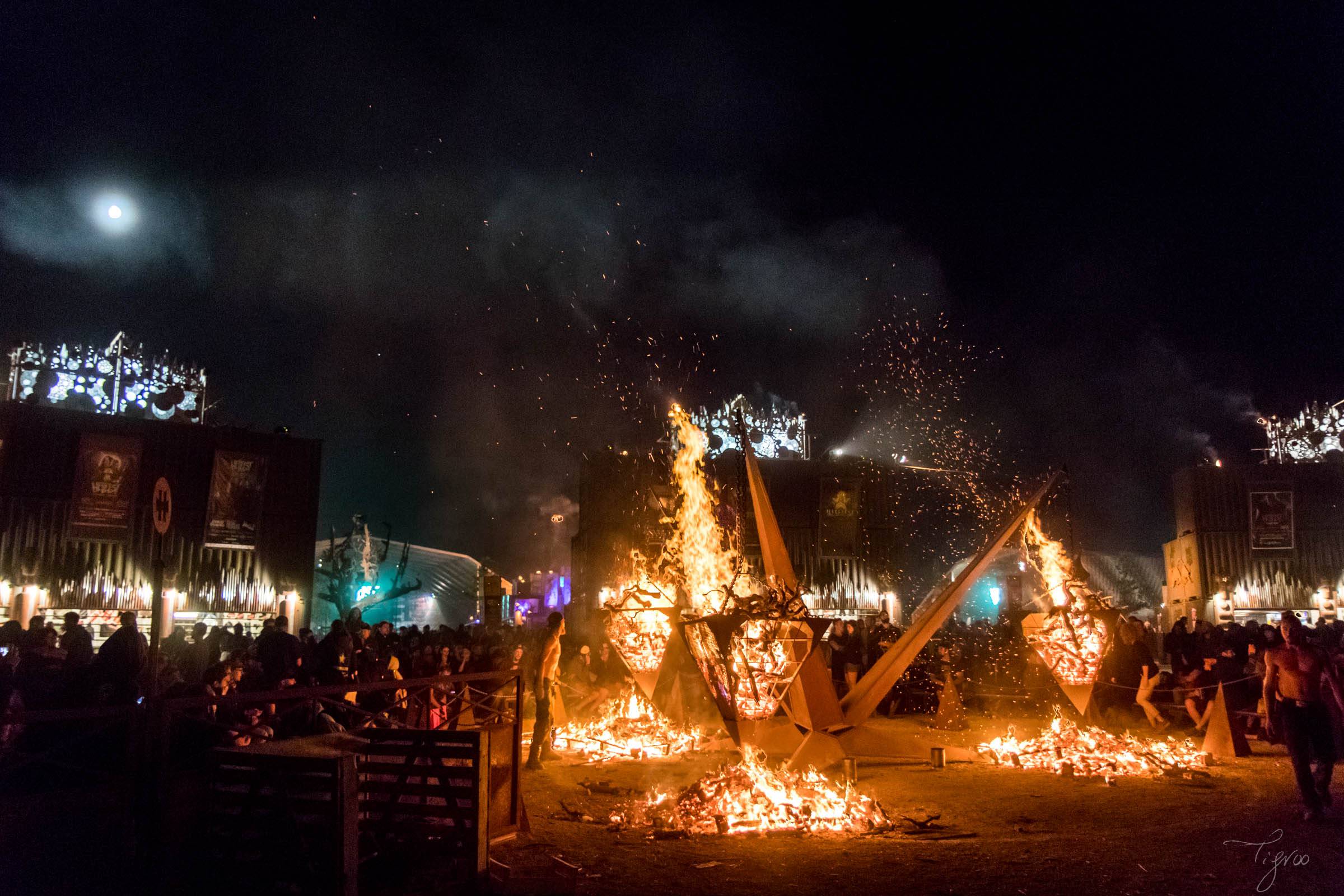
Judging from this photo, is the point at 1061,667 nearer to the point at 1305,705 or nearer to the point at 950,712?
the point at 1305,705

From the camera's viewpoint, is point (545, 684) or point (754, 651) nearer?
point (754, 651)

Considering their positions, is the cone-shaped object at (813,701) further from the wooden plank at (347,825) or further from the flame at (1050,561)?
the wooden plank at (347,825)

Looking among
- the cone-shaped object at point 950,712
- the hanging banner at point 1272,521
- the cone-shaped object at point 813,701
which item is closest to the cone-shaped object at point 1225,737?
the cone-shaped object at point 950,712

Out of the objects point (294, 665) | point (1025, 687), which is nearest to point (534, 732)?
point (294, 665)

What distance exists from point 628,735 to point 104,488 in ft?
56.5

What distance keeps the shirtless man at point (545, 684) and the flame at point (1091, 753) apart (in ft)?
20.1

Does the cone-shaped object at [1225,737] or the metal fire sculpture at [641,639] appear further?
the metal fire sculpture at [641,639]

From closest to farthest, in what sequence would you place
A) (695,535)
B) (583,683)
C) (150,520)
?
1. (695,535)
2. (583,683)
3. (150,520)

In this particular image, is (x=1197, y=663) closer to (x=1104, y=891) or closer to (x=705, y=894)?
(x=1104, y=891)

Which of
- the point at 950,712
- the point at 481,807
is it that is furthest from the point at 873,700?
the point at 481,807

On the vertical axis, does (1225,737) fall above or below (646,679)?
below

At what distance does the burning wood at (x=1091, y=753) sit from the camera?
10148mm

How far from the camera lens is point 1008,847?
6.98 meters

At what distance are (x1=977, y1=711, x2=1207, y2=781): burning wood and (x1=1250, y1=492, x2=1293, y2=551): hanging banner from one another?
68.5ft
